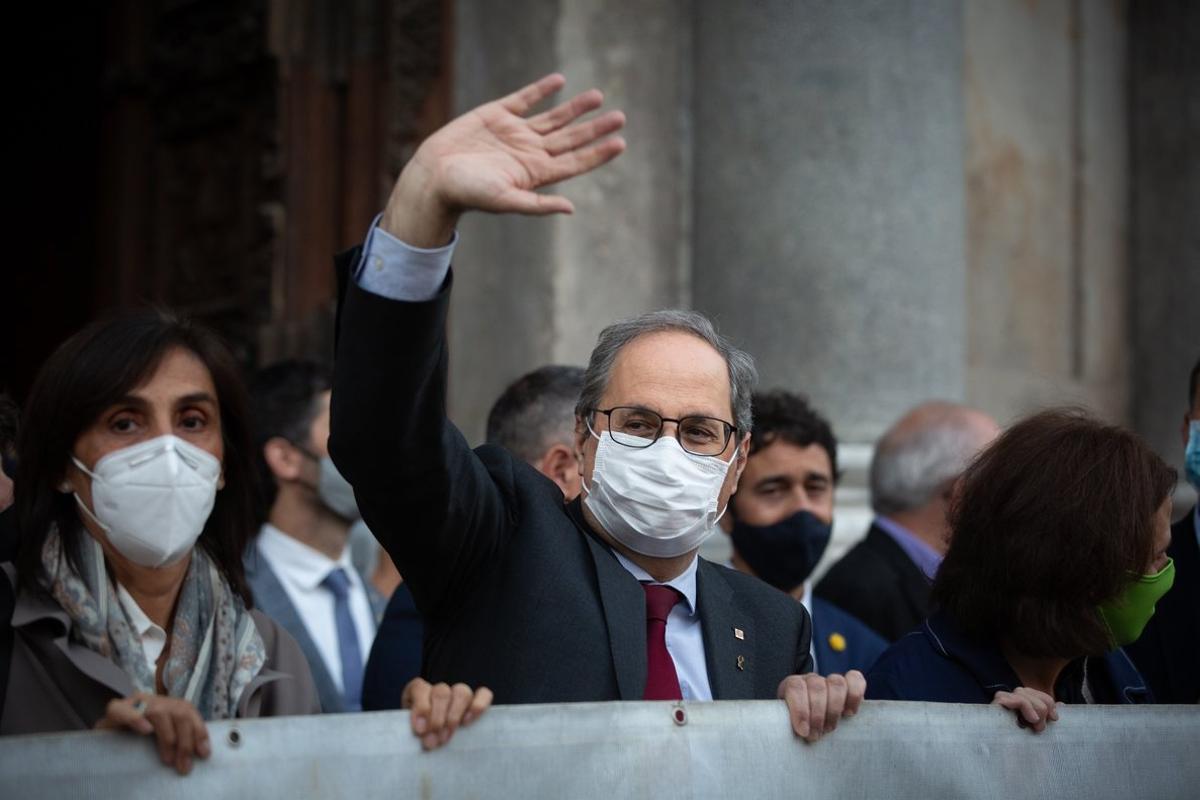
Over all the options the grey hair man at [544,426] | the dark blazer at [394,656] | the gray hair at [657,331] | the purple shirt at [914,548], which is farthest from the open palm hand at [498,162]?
the purple shirt at [914,548]

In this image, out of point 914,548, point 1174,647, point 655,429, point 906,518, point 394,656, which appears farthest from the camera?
point 906,518

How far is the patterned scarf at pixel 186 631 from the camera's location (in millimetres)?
2879

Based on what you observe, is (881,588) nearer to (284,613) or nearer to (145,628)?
(284,613)

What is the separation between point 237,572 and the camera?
10.8 ft

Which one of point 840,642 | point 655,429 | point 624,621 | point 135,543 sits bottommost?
point 840,642

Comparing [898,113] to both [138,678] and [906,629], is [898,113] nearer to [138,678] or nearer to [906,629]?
[906,629]

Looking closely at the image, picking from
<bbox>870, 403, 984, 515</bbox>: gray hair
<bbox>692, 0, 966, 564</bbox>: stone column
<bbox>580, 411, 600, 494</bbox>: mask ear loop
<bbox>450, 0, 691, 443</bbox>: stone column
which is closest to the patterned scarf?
<bbox>580, 411, 600, 494</bbox>: mask ear loop

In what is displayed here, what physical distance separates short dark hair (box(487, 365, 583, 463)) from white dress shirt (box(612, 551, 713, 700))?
41.5 inches

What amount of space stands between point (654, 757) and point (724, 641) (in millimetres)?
406

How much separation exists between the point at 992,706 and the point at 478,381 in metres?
4.05

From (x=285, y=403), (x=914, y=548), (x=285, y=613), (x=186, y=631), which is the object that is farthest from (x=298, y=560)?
(x=914, y=548)

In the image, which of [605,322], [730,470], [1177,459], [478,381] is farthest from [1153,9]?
[730,470]

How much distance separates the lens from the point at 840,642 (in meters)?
4.18

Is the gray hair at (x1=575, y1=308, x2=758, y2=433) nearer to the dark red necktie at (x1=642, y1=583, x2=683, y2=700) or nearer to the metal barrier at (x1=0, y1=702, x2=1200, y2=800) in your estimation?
the dark red necktie at (x1=642, y1=583, x2=683, y2=700)
